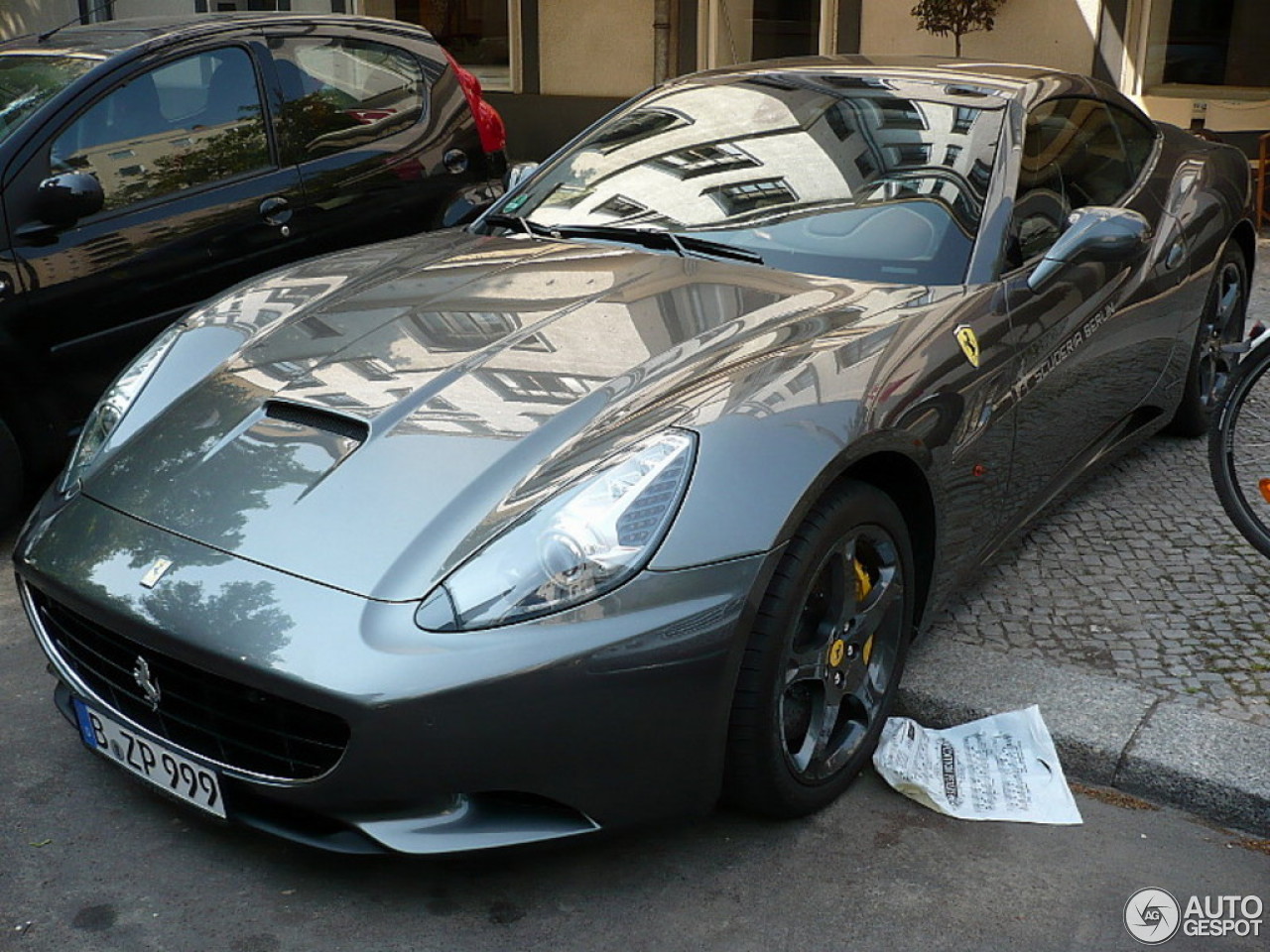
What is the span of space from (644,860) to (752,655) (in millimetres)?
516

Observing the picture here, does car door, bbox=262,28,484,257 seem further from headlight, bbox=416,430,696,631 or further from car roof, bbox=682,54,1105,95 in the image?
headlight, bbox=416,430,696,631

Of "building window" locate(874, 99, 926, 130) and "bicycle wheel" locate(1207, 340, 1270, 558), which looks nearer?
"building window" locate(874, 99, 926, 130)

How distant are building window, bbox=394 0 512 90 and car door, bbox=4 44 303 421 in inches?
316

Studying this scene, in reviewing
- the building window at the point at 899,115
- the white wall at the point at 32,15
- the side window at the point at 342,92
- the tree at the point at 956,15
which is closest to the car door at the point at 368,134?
the side window at the point at 342,92

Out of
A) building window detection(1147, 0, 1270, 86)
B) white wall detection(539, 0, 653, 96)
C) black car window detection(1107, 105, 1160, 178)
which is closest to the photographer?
black car window detection(1107, 105, 1160, 178)

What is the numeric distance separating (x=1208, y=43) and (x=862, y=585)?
8257 millimetres

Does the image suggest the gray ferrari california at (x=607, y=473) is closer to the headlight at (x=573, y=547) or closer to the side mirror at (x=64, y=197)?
the headlight at (x=573, y=547)

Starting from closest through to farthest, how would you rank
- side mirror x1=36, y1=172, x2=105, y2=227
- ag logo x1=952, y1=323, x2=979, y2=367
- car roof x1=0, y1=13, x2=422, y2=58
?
ag logo x1=952, y1=323, x2=979, y2=367
side mirror x1=36, y1=172, x2=105, y2=227
car roof x1=0, y1=13, x2=422, y2=58

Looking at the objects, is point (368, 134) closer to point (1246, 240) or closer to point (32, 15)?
point (1246, 240)

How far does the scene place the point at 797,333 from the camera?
3.06 meters

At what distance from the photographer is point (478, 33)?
1302 centimetres

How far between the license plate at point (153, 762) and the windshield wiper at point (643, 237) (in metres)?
→ 1.77

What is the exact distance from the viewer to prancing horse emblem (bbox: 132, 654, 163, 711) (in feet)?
8.54

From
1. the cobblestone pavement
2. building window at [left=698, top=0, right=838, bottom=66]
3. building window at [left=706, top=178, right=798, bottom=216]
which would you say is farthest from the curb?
building window at [left=698, top=0, right=838, bottom=66]
